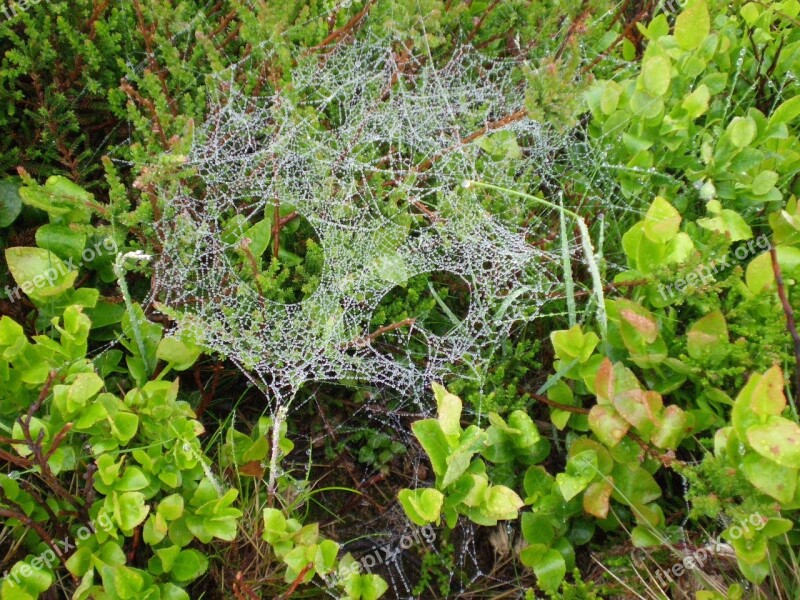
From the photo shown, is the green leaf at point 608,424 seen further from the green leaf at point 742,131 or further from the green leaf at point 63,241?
the green leaf at point 63,241

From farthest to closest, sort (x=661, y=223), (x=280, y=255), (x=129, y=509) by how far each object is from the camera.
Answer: (x=280, y=255) < (x=661, y=223) < (x=129, y=509)

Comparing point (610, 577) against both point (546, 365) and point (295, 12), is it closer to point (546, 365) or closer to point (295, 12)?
point (546, 365)

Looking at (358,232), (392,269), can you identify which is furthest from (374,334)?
(358,232)

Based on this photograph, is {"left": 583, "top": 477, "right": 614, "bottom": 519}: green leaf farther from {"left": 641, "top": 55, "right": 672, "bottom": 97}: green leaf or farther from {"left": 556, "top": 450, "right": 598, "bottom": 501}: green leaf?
{"left": 641, "top": 55, "right": 672, "bottom": 97}: green leaf

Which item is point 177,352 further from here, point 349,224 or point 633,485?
point 633,485

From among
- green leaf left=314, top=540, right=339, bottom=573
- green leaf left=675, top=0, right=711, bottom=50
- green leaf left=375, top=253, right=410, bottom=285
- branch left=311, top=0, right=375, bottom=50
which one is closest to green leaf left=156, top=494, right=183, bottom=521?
green leaf left=314, top=540, right=339, bottom=573

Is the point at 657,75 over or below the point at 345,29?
below
